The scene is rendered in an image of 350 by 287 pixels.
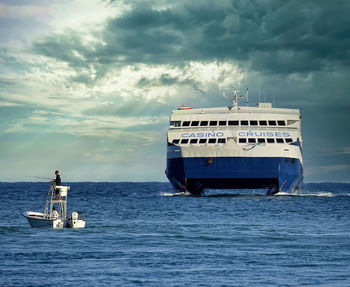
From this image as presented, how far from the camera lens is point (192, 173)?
6075cm

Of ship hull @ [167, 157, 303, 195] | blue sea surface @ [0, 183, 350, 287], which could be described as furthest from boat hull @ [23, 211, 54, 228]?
ship hull @ [167, 157, 303, 195]

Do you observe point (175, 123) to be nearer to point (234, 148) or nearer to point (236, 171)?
point (234, 148)

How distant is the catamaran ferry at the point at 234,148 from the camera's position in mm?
59281

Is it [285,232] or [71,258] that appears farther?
[285,232]

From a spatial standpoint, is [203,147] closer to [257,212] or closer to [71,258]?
[257,212]

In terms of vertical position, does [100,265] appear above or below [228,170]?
below

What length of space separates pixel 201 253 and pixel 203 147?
114ft

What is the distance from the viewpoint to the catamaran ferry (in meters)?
59.3

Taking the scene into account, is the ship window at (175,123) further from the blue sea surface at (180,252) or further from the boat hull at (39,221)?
the boat hull at (39,221)

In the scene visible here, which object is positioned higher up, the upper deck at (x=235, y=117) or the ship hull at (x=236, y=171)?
the upper deck at (x=235, y=117)

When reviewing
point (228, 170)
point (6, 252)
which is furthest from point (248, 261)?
point (228, 170)

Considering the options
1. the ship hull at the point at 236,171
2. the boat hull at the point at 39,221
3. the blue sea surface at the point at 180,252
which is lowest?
the blue sea surface at the point at 180,252

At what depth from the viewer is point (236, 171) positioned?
58.9 m

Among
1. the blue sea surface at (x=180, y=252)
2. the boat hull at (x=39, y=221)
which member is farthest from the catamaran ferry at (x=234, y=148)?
the boat hull at (x=39, y=221)
